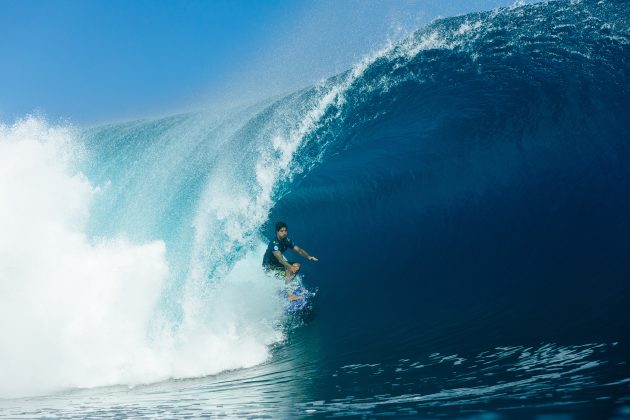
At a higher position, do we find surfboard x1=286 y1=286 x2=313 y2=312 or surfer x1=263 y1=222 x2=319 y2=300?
surfer x1=263 y1=222 x2=319 y2=300

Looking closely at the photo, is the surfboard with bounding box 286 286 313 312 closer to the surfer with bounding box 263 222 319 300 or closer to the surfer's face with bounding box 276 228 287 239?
the surfer with bounding box 263 222 319 300

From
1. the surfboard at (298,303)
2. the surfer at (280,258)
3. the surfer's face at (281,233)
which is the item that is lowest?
the surfboard at (298,303)

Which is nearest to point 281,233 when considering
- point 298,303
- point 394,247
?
point 298,303

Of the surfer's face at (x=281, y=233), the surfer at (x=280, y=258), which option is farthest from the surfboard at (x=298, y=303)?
the surfer's face at (x=281, y=233)

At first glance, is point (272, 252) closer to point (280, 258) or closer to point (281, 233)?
point (280, 258)

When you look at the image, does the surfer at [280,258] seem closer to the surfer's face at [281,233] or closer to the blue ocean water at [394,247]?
the surfer's face at [281,233]

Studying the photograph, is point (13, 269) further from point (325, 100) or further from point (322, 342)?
point (325, 100)

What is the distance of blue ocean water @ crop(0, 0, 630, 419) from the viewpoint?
348 centimetres

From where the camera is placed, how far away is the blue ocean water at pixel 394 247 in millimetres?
3479

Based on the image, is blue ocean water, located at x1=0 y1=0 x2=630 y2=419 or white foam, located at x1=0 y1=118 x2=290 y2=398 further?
white foam, located at x1=0 y1=118 x2=290 y2=398

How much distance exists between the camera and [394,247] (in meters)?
7.64

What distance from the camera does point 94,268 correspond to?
272 inches

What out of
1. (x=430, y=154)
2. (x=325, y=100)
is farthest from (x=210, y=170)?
(x=430, y=154)

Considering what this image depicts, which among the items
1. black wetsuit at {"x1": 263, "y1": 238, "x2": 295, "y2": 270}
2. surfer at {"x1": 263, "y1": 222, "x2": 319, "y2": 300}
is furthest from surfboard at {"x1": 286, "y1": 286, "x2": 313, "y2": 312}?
black wetsuit at {"x1": 263, "y1": 238, "x2": 295, "y2": 270}
